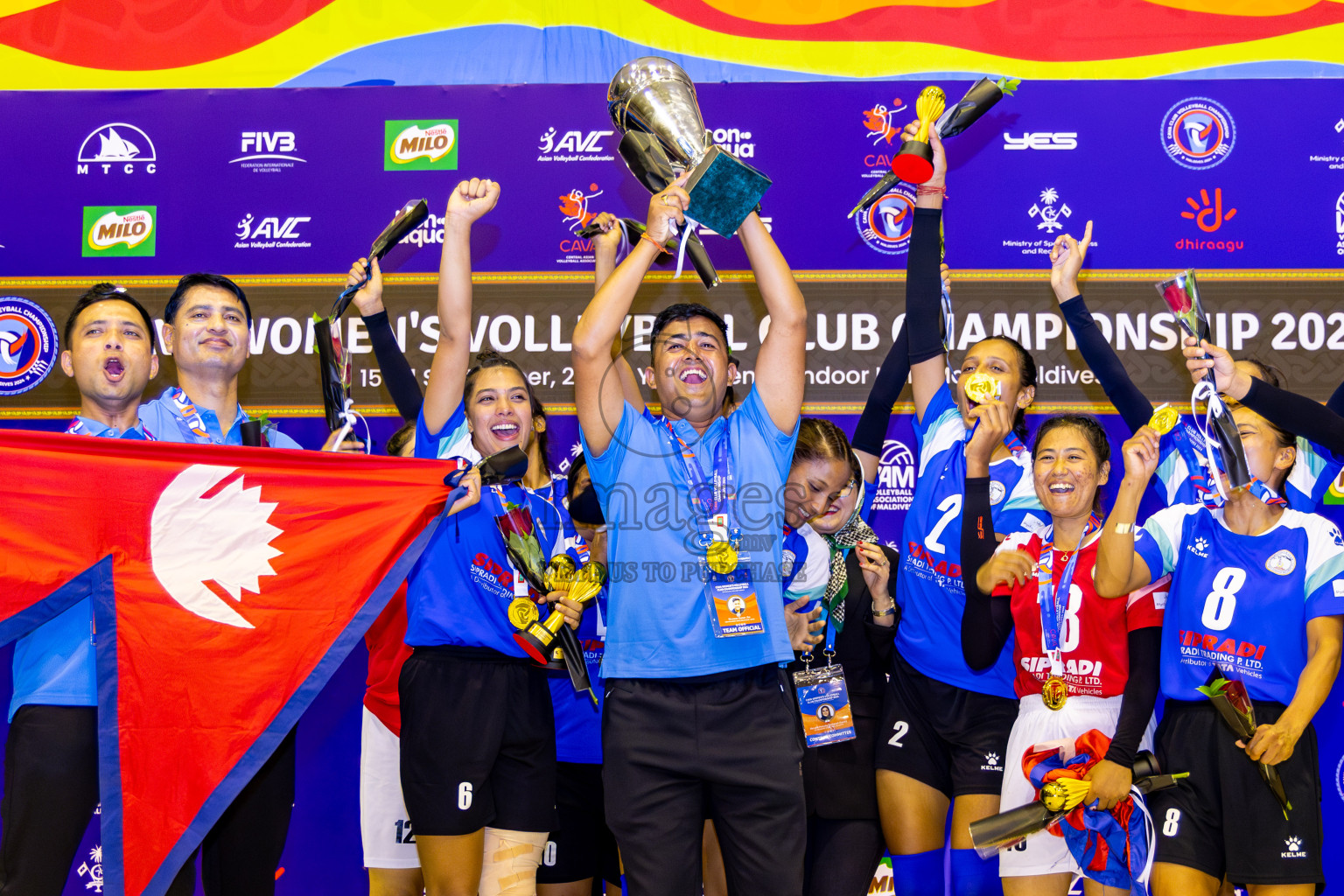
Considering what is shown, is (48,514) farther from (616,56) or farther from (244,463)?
(616,56)

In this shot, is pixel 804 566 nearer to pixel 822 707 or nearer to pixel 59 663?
pixel 822 707

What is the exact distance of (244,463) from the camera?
11.6 ft

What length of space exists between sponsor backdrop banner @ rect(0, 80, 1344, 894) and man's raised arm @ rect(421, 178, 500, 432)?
3.45 feet

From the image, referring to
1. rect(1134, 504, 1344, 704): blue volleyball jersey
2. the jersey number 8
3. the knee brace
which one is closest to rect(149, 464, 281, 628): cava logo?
the knee brace

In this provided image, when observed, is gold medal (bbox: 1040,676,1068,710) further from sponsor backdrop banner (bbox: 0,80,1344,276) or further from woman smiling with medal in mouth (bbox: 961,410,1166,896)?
sponsor backdrop banner (bbox: 0,80,1344,276)

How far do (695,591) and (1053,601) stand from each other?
4.38 feet

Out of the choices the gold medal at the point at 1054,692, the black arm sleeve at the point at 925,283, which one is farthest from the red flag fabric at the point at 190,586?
the gold medal at the point at 1054,692

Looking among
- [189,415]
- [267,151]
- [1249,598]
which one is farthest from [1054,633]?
[267,151]

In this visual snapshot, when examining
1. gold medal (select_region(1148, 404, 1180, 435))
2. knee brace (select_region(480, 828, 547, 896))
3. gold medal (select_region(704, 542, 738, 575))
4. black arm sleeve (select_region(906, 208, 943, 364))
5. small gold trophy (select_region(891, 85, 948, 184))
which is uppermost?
small gold trophy (select_region(891, 85, 948, 184))

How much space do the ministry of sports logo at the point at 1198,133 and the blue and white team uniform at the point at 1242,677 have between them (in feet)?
6.78

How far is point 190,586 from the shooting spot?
3.38 meters

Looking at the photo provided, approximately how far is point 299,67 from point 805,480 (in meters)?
3.49

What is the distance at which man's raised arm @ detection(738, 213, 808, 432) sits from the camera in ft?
10.5

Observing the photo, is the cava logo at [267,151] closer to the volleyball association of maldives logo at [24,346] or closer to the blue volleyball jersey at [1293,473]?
the volleyball association of maldives logo at [24,346]
